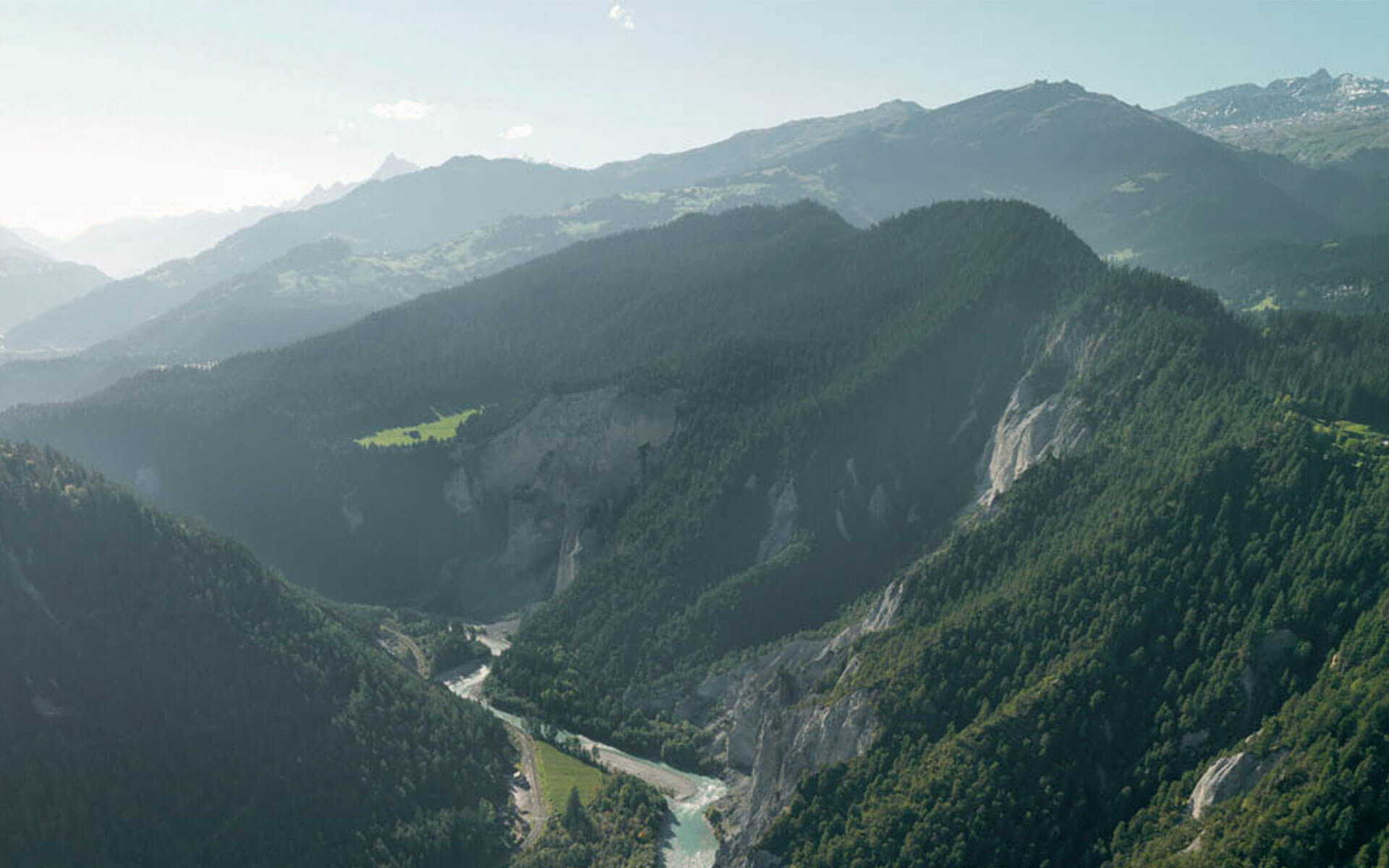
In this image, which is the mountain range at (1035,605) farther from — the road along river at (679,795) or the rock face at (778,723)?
the road along river at (679,795)

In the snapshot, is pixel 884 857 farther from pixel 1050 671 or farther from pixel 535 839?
pixel 535 839

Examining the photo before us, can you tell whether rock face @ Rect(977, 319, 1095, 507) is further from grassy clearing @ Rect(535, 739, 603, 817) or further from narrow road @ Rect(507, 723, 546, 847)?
narrow road @ Rect(507, 723, 546, 847)

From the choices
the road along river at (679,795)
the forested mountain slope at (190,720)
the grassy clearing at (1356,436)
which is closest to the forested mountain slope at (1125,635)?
the grassy clearing at (1356,436)

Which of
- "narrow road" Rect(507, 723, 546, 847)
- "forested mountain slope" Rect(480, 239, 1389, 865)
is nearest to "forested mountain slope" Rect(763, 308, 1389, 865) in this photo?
"forested mountain slope" Rect(480, 239, 1389, 865)

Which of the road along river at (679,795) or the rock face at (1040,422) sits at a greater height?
the rock face at (1040,422)

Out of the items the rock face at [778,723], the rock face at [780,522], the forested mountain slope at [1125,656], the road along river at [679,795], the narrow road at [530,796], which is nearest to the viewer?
the forested mountain slope at [1125,656]

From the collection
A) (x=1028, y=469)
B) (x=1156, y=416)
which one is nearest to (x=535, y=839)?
(x=1028, y=469)
